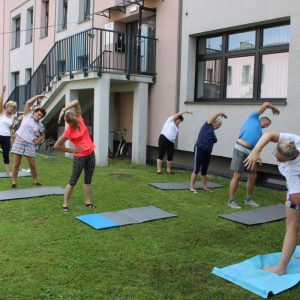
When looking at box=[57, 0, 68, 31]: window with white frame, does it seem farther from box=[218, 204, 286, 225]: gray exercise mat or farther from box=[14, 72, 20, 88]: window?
box=[218, 204, 286, 225]: gray exercise mat

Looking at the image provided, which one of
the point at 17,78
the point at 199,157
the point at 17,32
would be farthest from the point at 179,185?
the point at 17,32

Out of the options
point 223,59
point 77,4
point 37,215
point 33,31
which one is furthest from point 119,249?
point 33,31

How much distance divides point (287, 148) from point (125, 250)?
2.06 meters

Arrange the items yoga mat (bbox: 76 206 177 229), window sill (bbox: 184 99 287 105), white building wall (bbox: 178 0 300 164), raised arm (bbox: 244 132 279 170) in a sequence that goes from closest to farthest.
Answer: raised arm (bbox: 244 132 279 170) < yoga mat (bbox: 76 206 177 229) < white building wall (bbox: 178 0 300 164) < window sill (bbox: 184 99 287 105)

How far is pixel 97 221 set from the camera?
490 centimetres

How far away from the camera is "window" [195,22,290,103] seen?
7.84 meters

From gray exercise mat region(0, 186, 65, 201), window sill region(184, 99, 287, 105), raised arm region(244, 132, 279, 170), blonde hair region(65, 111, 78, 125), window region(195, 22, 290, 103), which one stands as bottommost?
gray exercise mat region(0, 186, 65, 201)

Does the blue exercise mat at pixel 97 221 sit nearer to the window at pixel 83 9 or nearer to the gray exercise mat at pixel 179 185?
the gray exercise mat at pixel 179 185

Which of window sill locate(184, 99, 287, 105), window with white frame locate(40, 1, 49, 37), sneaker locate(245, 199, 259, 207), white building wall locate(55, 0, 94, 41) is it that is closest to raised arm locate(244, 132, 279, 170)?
sneaker locate(245, 199, 259, 207)

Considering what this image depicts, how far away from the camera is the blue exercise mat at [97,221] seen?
470cm

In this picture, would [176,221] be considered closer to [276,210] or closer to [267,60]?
[276,210]

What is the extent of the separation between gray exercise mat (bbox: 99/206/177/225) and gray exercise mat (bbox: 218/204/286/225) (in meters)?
0.99

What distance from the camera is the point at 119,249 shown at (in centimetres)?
395

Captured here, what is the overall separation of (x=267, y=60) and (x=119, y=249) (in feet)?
20.0
